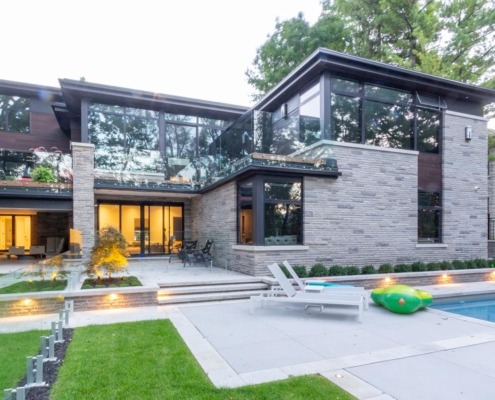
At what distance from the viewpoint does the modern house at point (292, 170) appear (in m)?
10.5

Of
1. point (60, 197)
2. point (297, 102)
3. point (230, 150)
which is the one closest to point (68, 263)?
point (60, 197)

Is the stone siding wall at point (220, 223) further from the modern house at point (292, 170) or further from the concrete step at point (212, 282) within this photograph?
the concrete step at point (212, 282)

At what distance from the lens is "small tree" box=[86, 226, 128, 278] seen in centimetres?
808

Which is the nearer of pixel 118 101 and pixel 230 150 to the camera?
pixel 230 150

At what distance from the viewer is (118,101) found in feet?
48.0

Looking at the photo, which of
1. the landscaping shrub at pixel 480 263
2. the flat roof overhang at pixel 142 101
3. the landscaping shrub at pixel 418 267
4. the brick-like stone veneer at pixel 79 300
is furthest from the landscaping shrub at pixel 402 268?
the flat roof overhang at pixel 142 101

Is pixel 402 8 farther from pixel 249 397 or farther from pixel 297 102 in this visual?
pixel 249 397

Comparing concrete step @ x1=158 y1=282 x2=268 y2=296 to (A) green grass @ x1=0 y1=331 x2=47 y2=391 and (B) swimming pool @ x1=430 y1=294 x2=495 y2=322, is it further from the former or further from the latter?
(B) swimming pool @ x1=430 y1=294 x2=495 y2=322

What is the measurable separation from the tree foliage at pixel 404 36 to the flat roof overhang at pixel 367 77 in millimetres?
3353

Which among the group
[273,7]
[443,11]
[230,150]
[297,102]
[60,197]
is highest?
[273,7]

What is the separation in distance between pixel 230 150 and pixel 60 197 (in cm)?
647

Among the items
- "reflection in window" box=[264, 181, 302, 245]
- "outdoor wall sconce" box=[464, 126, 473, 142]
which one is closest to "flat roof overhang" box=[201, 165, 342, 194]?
"reflection in window" box=[264, 181, 302, 245]

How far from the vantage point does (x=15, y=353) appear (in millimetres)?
4582

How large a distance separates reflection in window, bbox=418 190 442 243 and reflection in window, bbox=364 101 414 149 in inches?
78.1
